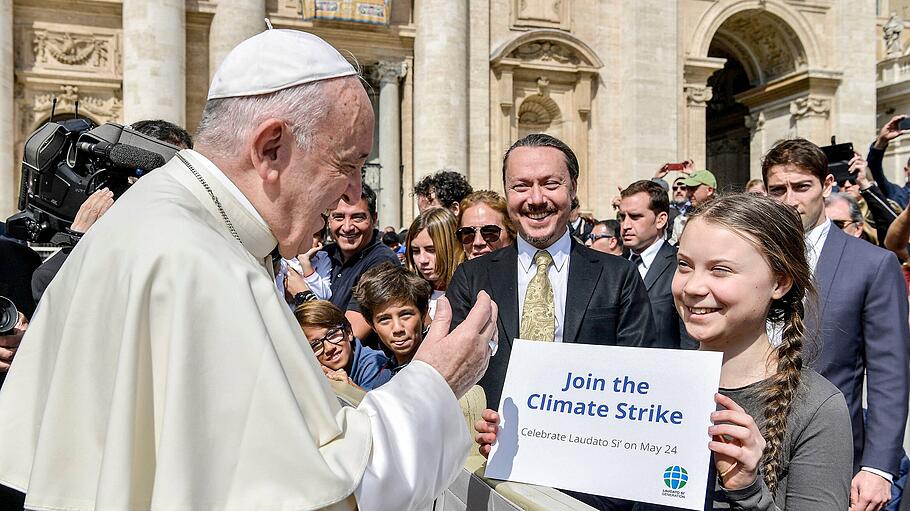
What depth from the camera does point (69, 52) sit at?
17734 millimetres

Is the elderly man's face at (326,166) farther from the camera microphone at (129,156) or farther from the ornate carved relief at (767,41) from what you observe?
the ornate carved relief at (767,41)

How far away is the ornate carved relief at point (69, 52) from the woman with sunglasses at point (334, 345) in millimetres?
15985

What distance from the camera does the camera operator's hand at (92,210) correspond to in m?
3.47

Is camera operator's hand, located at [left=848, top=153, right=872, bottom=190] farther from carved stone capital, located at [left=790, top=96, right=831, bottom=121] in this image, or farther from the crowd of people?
carved stone capital, located at [left=790, top=96, right=831, bottom=121]

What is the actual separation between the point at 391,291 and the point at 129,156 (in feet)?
5.34

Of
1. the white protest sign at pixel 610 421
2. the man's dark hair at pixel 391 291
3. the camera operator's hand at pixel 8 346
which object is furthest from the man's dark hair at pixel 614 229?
the white protest sign at pixel 610 421

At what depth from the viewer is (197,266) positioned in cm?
162

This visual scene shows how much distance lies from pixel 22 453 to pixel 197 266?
0.61 meters

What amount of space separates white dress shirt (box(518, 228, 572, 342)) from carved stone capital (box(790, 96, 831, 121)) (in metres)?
22.0

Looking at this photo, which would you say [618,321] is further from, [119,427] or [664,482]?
[119,427]

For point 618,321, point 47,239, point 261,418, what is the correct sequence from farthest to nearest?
point 47,239, point 618,321, point 261,418

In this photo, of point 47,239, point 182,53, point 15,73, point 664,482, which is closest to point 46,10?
point 15,73

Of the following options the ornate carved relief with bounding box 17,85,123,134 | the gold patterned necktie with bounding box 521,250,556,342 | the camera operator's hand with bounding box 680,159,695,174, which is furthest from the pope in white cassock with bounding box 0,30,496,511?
the ornate carved relief with bounding box 17,85,123,134

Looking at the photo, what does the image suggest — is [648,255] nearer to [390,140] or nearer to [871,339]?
[871,339]
